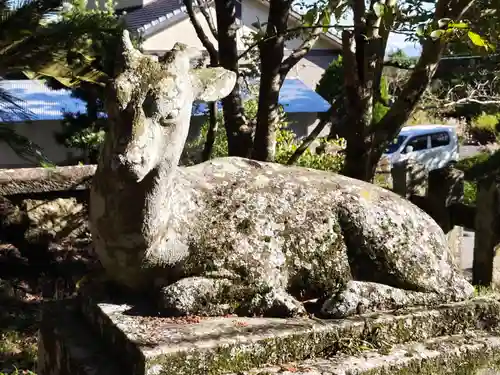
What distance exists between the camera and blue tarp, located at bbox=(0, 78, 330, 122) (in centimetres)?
1209

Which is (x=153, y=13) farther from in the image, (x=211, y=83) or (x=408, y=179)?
(x=211, y=83)

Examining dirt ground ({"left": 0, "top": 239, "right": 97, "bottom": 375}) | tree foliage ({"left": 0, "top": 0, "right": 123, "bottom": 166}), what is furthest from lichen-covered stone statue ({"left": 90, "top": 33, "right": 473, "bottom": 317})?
dirt ground ({"left": 0, "top": 239, "right": 97, "bottom": 375})

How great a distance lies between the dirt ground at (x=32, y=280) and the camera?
16.8 feet

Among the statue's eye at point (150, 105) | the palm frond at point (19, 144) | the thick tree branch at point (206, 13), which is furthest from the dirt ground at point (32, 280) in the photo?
the statue's eye at point (150, 105)

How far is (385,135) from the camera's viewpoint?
4.72 meters

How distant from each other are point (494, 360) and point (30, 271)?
14.5 feet

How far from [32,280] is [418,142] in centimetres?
1089

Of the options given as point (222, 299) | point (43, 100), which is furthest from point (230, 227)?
point (43, 100)

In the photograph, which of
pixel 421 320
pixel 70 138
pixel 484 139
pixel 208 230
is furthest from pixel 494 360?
pixel 484 139

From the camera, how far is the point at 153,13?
51.6ft

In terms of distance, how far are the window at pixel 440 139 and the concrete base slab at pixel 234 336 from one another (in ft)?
42.4

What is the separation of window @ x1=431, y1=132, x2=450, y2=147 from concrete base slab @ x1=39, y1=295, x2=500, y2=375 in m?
12.9

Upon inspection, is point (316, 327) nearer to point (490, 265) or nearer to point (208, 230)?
point (208, 230)

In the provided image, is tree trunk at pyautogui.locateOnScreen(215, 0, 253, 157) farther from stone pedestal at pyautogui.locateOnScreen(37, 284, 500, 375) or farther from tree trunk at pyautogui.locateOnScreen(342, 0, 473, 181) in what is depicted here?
stone pedestal at pyautogui.locateOnScreen(37, 284, 500, 375)
